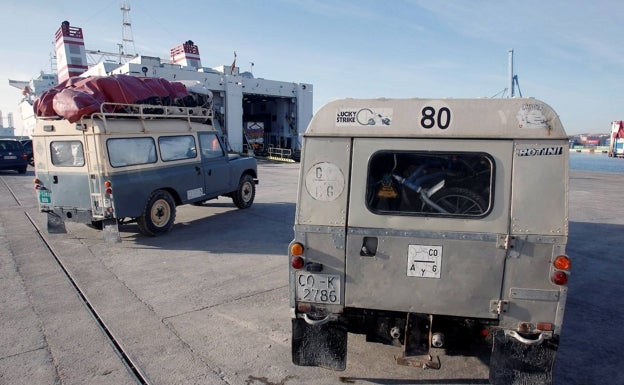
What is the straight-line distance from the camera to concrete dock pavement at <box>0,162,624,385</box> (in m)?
3.52

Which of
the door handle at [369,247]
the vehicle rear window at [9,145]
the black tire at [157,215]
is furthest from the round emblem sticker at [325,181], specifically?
the vehicle rear window at [9,145]

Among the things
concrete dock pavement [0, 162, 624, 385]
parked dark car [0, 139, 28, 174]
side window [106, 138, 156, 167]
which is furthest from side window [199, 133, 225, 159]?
parked dark car [0, 139, 28, 174]

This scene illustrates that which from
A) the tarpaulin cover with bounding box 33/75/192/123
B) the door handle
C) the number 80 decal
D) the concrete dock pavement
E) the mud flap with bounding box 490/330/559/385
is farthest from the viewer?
the tarpaulin cover with bounding box 33/75/192/123

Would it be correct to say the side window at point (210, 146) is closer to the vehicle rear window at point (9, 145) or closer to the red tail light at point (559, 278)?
the red tail light at point (559, 278)

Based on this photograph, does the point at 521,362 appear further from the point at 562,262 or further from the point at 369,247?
the point at 369,247

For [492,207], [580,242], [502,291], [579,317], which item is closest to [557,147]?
[492,207]

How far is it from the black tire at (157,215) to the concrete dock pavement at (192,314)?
284 mm

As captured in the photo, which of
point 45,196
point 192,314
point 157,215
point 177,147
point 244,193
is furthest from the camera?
point 244,193

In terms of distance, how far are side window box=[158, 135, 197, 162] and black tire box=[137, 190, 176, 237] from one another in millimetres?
828

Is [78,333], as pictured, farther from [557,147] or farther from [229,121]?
[229,121]

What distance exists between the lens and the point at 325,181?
3336 millimetres

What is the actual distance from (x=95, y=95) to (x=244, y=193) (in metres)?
4.61

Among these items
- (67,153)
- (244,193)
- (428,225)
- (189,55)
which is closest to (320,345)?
(428,225)

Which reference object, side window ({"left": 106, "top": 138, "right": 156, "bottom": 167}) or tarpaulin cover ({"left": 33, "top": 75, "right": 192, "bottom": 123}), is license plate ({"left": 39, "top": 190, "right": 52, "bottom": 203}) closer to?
tarpaulin cover ({"left": 33, "top": 75, "right": 192, "bottom": 123})
